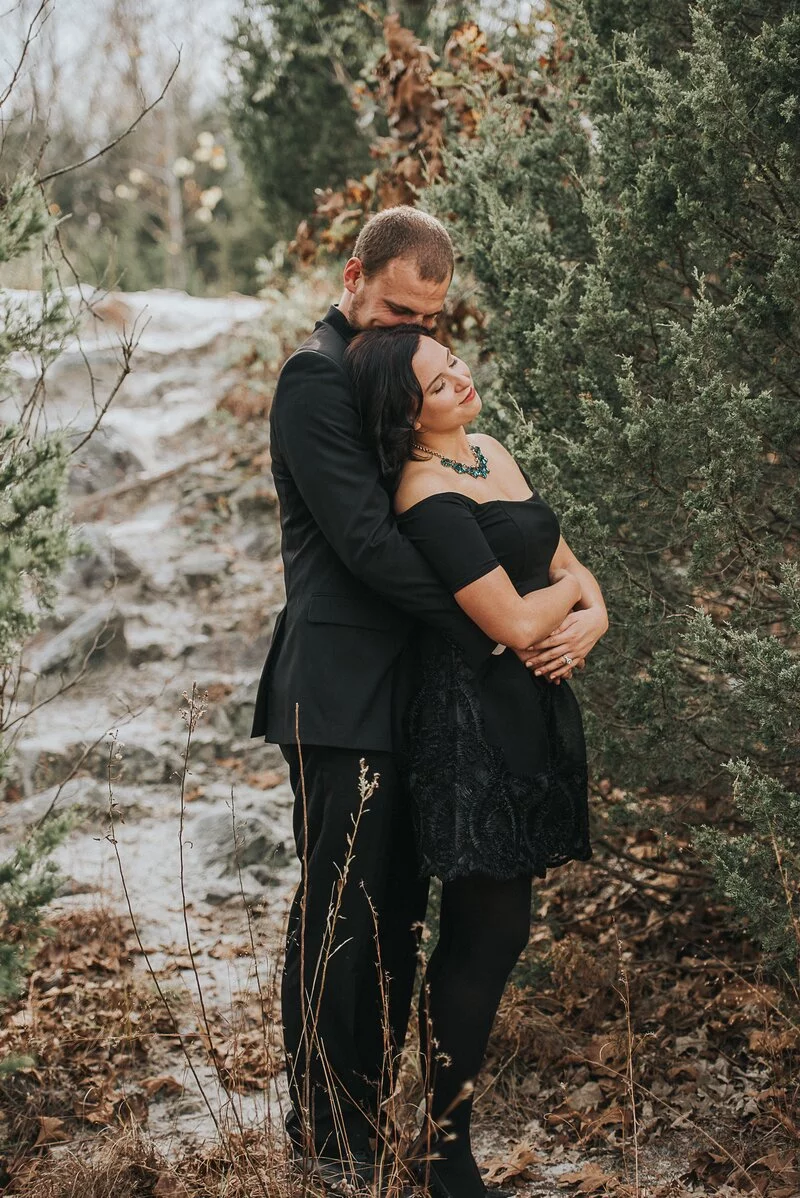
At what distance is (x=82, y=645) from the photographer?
7.40 meters

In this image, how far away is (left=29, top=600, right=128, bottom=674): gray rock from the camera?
7.32 m

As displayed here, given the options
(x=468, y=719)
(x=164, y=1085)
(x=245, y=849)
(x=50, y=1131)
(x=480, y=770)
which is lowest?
(x=245, y=849)

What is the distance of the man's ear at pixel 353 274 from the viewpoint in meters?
2.95

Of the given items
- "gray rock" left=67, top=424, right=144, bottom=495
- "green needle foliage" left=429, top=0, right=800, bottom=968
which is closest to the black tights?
"green needle foliage" left=429, top=0, right=800, bottom=968

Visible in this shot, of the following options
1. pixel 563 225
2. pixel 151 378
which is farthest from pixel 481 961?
pixel 151 378

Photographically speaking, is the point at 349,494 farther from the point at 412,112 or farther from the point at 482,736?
the point at 412,112

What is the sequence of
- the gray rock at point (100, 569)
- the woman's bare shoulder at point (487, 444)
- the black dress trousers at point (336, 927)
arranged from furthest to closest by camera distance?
the gray rock at point (100, 569) → the woman's bare shoulder at point (487, 444) → the black dress trousers at point (336, 927)

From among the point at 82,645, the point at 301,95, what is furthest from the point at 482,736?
the point at 301,95

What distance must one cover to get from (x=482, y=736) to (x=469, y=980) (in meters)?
0.64

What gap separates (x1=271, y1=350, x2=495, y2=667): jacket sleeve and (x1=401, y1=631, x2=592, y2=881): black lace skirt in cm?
11

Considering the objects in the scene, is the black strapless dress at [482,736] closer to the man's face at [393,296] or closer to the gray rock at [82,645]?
the man's face at [393,296]

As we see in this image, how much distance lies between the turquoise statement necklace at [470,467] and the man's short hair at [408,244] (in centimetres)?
45

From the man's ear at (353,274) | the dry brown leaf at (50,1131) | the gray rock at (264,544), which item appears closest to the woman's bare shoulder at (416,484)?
the man's ear at (353,274)

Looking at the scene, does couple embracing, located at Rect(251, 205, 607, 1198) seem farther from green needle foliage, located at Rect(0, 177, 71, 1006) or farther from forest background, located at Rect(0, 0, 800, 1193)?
green needle foliage, located at Rect(0, 177, 71, 1006)
